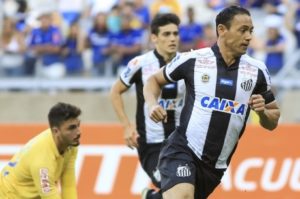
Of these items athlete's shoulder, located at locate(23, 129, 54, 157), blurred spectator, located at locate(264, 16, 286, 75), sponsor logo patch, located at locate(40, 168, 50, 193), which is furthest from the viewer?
blurred spectator, located at locate(264, 16, 286, 75)

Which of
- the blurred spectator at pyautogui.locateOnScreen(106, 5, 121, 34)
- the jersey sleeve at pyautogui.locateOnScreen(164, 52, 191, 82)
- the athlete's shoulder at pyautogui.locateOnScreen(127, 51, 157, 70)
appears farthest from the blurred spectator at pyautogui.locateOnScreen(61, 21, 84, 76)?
the jersey sleeve at pyautogui.locateOnScreen(164, 52, 191, 82)

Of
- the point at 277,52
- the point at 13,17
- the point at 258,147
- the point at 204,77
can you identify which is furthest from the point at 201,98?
the point at 13,17

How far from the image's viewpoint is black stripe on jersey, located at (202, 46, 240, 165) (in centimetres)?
781

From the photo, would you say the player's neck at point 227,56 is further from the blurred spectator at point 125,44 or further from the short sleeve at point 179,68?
the blurred spectator at point 125,44

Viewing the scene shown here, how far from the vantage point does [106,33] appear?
16438 mm

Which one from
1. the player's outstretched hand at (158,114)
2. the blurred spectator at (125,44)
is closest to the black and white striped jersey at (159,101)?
the player's outstretched hand at (158,114)

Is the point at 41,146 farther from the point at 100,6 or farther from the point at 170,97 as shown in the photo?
the point at 100,6

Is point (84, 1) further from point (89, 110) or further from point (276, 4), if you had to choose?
point (276, 4)

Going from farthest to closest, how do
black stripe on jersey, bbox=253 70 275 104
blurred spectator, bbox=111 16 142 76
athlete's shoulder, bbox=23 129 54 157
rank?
blurred spectator, bbox=111 16 142 76
athlete's shoulder, bbox=23 129 54 157
black stripe on jersey, bbox=253 70 275 104

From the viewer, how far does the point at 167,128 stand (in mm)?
9789

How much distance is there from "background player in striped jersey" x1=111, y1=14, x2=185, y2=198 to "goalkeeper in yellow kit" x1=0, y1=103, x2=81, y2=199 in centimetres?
131

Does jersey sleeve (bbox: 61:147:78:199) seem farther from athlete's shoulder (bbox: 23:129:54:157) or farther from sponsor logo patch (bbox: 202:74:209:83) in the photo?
sponsor logo patch (bbox: 202:74:209:83)

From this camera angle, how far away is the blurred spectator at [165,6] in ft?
54.0

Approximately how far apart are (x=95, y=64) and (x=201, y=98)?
886 centimetres
